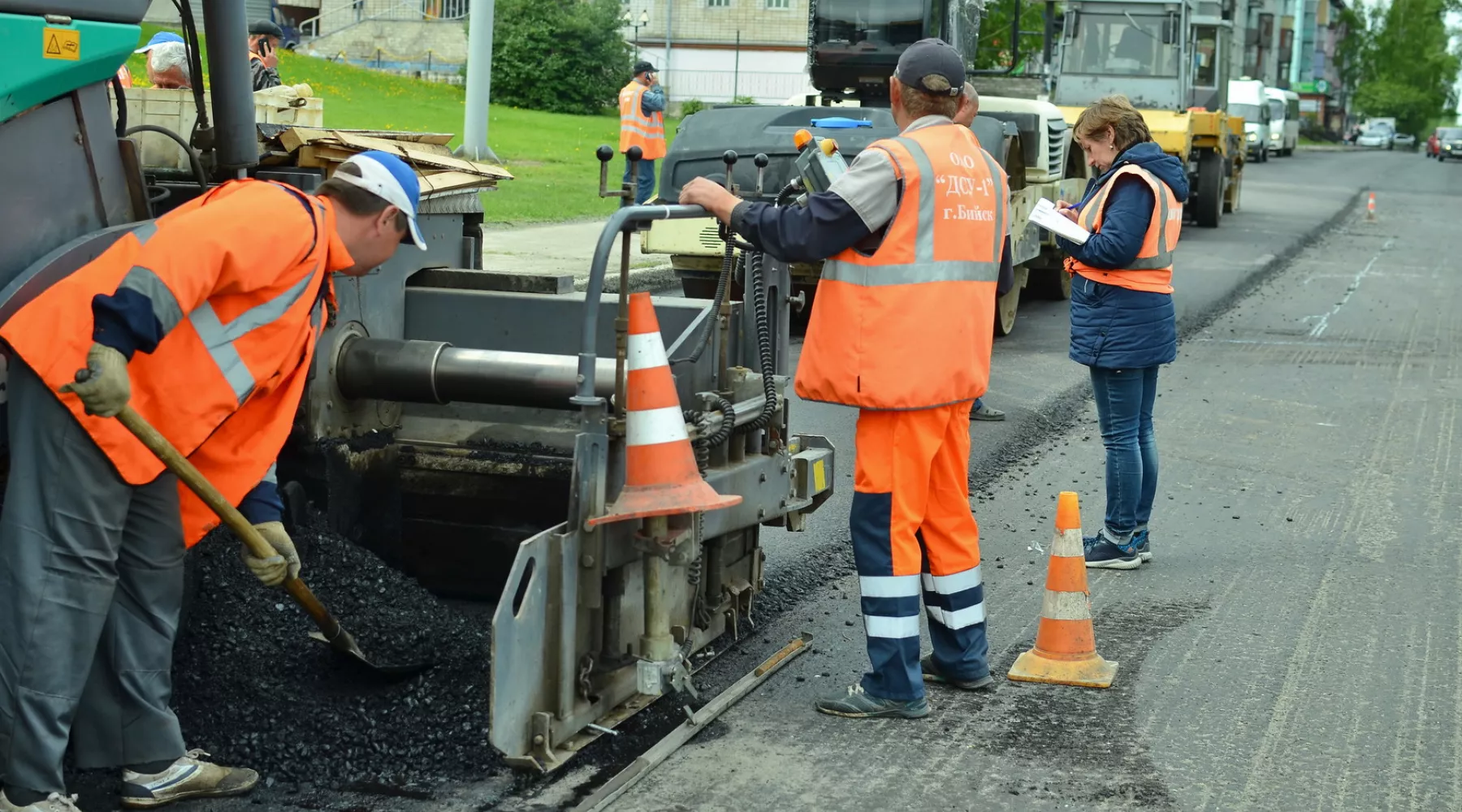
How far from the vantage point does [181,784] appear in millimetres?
3734

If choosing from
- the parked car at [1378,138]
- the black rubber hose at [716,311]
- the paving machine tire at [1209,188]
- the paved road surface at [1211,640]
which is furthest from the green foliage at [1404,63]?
the black rubber hose at [716,311]

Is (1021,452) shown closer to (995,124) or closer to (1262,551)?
(1262,551)

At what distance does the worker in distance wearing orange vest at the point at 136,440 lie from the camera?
3430 millimetres

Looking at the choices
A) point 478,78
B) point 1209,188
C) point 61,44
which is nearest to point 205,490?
point 61,44

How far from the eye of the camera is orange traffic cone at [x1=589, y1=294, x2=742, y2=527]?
4.03 metres

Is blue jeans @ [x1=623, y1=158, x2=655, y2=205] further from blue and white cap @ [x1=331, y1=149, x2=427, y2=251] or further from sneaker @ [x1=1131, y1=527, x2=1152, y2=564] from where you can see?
blue and white cap @ [x1=331, y1=149, x2=427, y2=251]

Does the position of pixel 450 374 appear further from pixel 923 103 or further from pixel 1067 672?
pixel 1067 672

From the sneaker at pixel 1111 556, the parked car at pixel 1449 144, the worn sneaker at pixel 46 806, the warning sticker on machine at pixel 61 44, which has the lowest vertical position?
the worn sneaker at pixel 46 806

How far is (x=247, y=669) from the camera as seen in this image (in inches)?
171

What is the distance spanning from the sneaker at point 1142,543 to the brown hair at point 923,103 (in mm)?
2299

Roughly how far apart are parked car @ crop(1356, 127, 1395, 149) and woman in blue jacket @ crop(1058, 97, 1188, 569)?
8380 centimetres

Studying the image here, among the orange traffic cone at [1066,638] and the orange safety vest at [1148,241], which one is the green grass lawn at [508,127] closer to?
the orange safety vest at [1148,241]

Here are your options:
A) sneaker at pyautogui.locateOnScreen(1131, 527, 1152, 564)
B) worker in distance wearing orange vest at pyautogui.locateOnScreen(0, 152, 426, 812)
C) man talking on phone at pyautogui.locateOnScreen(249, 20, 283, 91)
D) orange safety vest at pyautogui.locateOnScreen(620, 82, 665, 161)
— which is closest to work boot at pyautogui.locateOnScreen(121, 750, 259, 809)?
worker in distance wearing orange vest at pyautogui.locateOnScreen(0, 152, 426, 812)

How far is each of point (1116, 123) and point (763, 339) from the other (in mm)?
2111
